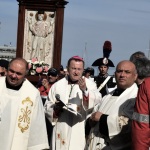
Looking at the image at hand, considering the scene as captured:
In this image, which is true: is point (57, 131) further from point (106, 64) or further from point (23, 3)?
point (23, 3)

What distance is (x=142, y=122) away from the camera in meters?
5.25

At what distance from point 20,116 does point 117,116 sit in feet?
4.58

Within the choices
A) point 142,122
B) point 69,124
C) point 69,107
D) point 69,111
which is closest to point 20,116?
point 69,107

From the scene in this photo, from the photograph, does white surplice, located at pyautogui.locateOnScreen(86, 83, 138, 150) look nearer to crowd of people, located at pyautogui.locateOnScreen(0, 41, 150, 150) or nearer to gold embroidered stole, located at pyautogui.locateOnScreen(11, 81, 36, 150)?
crowd of people, located at pyautogui.locateOnScreen(0, 41, 150, 150)

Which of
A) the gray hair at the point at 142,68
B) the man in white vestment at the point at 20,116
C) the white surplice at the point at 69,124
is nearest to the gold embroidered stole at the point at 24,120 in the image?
the man in white vestment at the point at 20,116

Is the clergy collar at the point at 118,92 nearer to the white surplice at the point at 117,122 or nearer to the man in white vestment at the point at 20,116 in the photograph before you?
the white surplice at the point at 117,122

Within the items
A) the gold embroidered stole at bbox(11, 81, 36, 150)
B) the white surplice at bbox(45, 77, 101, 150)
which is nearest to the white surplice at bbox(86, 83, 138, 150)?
the gold embroidered stole at bbox(11, 81, 36, 150)

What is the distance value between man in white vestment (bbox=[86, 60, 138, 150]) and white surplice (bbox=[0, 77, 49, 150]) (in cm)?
73

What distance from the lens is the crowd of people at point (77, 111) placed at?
6135mm

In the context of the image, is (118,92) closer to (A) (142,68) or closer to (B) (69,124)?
(A) (142,68)

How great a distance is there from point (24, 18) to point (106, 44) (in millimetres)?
3874

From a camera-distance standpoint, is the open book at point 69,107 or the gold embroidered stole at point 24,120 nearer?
the gold embroidered stole at point 24,120

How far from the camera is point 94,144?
6.62 metres

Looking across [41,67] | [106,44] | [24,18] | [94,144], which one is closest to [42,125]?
[94,144]
